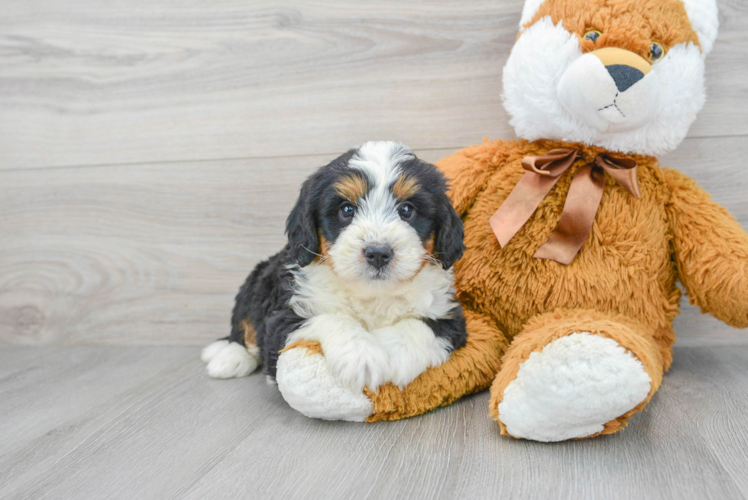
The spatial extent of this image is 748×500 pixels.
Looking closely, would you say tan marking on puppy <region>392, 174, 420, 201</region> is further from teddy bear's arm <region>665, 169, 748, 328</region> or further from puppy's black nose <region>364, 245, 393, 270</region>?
teddy bear's arm <region>665, 169, 748, 328</region>

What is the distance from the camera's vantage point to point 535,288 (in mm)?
1513

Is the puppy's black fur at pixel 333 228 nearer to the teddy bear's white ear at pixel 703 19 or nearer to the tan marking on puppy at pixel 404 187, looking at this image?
the tan marking on puppy at pixel 404 187

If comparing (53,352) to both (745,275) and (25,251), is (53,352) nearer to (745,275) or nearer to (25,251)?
(25,251)

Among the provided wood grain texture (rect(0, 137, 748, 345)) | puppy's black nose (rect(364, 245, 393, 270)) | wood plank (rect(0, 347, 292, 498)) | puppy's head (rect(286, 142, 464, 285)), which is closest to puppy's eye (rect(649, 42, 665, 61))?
puppy's head (rect(286, 142, 464, 285))

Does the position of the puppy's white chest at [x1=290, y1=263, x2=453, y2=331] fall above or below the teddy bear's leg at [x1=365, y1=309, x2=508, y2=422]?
above

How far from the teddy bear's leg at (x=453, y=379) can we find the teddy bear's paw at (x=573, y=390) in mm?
210

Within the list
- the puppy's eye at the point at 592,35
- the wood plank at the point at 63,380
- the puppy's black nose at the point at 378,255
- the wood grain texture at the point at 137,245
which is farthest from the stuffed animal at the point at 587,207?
the wood plank at the point at 63,380

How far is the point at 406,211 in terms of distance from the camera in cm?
136

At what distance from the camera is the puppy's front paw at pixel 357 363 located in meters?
1.28

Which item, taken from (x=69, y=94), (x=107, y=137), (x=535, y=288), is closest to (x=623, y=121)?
(x=535, y=288)

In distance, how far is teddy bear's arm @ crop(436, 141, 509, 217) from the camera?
1618 millimetres

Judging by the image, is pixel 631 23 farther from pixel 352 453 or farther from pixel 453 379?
pixel 352 453

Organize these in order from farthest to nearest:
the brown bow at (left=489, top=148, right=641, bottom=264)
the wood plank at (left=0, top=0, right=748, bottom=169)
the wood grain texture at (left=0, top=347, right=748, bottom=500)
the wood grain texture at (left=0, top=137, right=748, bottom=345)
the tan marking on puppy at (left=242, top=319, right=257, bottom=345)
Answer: the wood grain texture at (left=0, top=137, right=748, bottom=345) → the wood plank at (left=0, top=0, right=748, bottom=169) → the tan marking on puppy at (left=242, top=319, right=257, bottom=345) → the brown bow at (left=489, top=148, right=641, bottom=264) → the wood grain texture at (left=0, top=347, right=748, bottom=500)

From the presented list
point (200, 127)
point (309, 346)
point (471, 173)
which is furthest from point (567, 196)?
point (200, 127)
